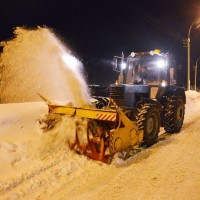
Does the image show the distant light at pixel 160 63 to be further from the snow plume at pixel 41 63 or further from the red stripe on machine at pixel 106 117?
the red stripe on machine at pixel 106 117

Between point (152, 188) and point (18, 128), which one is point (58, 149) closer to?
point (18, 128)

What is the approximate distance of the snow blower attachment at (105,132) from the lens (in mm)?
6363

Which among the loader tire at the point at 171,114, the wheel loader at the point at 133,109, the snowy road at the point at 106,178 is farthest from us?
the loader tire at the point at 171,114

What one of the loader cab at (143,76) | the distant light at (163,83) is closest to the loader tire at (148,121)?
the loader cab at (143,76)

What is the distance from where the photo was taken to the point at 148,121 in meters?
7.66

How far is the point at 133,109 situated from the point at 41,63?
4025 millimetres

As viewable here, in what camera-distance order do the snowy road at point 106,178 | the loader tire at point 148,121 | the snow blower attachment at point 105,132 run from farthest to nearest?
the loader tire at point 148,121 → the snow blower attachment at point 105,132 → the snowy road at point 106,178

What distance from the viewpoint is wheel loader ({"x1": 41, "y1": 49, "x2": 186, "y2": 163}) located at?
21.4 feet

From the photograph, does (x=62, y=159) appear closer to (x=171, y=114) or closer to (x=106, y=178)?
(x=106, y=178)

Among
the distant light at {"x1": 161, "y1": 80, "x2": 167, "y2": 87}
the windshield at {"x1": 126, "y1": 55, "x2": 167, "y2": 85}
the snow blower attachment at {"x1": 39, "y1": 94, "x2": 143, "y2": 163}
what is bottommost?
the snow blower attachment at {"x1": 39, "y1": 94, "x2": 143, "y2": 163}

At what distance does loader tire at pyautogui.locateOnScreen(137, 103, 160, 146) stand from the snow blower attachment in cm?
31

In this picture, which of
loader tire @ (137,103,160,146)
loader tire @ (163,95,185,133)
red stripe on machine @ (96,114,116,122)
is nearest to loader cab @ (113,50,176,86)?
loader tire @ (163,95,185,133)

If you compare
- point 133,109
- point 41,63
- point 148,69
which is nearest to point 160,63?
point 148,69

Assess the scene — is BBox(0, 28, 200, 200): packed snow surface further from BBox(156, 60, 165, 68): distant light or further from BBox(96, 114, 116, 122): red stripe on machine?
BBox(156, 60, 165, 68): distant light
